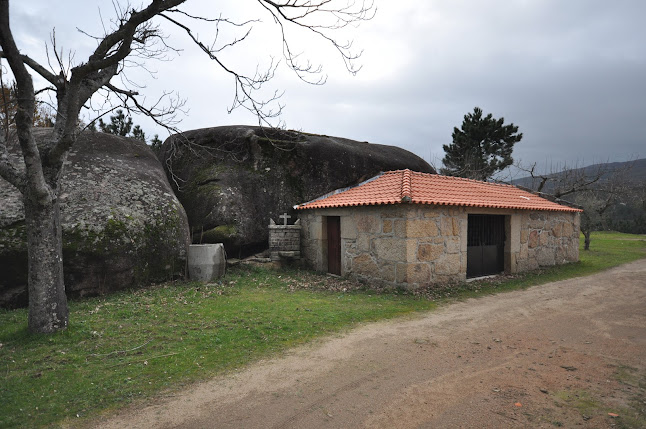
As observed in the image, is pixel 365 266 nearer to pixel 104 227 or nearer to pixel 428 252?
pixel 428 252

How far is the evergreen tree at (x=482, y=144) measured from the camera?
985 inches

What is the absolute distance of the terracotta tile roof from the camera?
8.60 metres

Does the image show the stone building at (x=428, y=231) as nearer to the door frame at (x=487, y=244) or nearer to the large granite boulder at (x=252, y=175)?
the door frame at (x=487, y=244)

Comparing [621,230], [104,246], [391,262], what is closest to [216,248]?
[104,246]

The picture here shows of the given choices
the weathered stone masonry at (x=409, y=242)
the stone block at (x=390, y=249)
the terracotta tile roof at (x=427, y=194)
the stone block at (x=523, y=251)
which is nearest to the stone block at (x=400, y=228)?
the weathered stone masonry at (x=409, y=242)

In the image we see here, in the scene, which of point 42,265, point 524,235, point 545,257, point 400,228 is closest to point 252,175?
point 400,228

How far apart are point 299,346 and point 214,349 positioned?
3.54 feet

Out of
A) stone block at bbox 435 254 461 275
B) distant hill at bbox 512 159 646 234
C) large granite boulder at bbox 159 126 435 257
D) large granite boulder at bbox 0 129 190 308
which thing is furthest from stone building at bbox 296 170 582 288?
distant hill at bbox 512 159 646 234

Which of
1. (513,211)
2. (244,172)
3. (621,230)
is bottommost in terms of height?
(621,230)

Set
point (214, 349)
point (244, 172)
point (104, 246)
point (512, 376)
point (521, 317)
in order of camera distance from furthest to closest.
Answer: point (244, 172) < point (104, 246) < point (521, 317) < point (214, 349) < point (512, 376)

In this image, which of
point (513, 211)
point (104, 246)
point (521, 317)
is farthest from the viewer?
point (513, 211)

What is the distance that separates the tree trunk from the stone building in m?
6.15

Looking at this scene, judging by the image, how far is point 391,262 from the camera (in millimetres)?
8508

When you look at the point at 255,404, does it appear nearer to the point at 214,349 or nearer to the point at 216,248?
the point at 214,349
